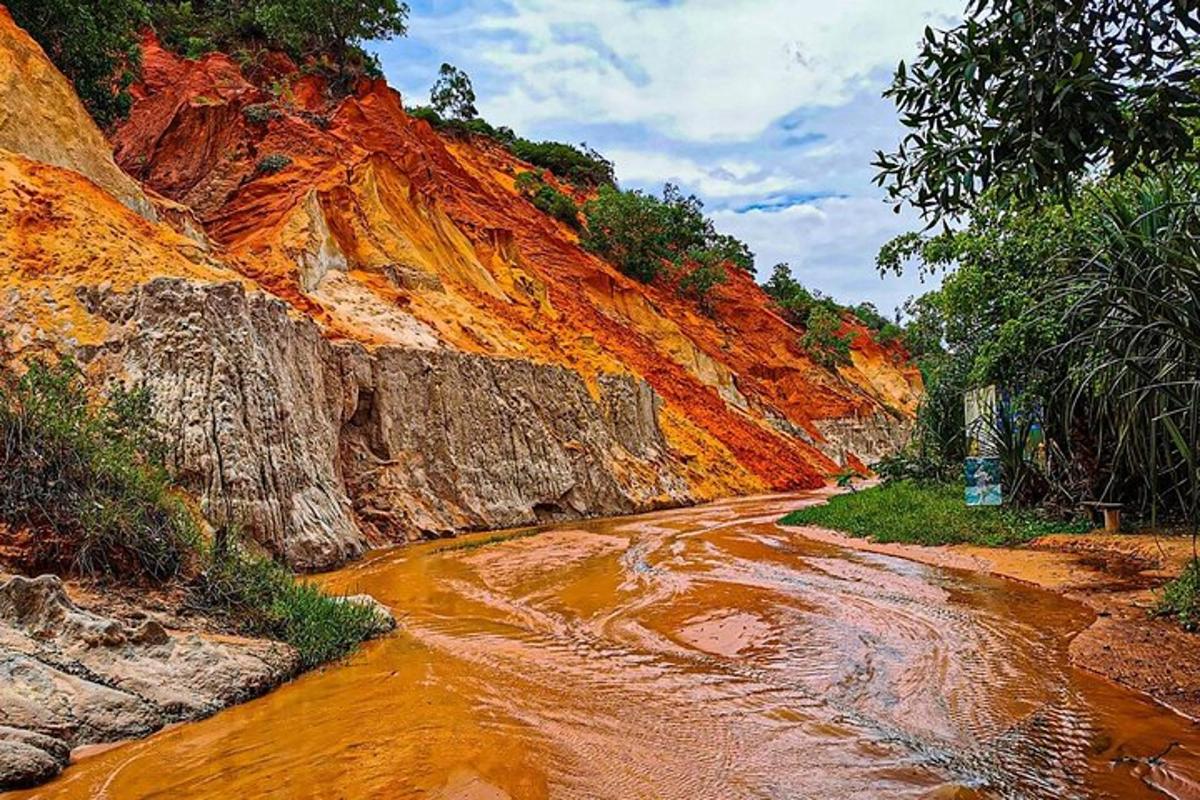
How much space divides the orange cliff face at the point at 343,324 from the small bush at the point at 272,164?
0.08 metres

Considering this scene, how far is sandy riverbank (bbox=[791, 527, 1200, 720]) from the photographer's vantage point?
5.04 meters

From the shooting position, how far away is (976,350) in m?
14.4

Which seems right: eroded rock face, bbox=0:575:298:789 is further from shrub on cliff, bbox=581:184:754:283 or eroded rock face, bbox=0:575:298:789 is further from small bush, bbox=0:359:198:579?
Result: shrub on cliff, bbox=581:184:754:283

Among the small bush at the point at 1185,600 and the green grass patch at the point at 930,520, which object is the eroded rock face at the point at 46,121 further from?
the small bush at the point at 1185,600

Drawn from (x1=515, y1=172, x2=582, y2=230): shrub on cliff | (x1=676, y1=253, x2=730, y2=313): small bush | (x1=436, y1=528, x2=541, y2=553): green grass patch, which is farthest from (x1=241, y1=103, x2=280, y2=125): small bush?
(x1=676, y1=253, x2=730, y2=313): small bush

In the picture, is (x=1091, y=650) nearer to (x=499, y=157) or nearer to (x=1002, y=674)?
(x=1002, y=674)

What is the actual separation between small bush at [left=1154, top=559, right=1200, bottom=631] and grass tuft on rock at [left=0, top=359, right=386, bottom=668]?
6664 millimetres

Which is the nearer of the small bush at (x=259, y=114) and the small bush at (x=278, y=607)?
the small bush at (x=278, y=607)

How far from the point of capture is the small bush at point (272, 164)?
2317 cm

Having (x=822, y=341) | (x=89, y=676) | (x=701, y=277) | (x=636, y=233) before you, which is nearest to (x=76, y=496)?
(x=89, y=676)

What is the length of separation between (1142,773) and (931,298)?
40.3ft

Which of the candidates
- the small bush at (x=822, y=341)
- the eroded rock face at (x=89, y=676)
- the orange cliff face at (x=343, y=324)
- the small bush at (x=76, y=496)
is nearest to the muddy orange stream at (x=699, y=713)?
the eroded rock face at (x=89, y=676)

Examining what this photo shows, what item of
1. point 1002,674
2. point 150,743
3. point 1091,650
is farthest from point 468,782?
point 1091,650

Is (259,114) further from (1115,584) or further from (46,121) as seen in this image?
(1115,584)
